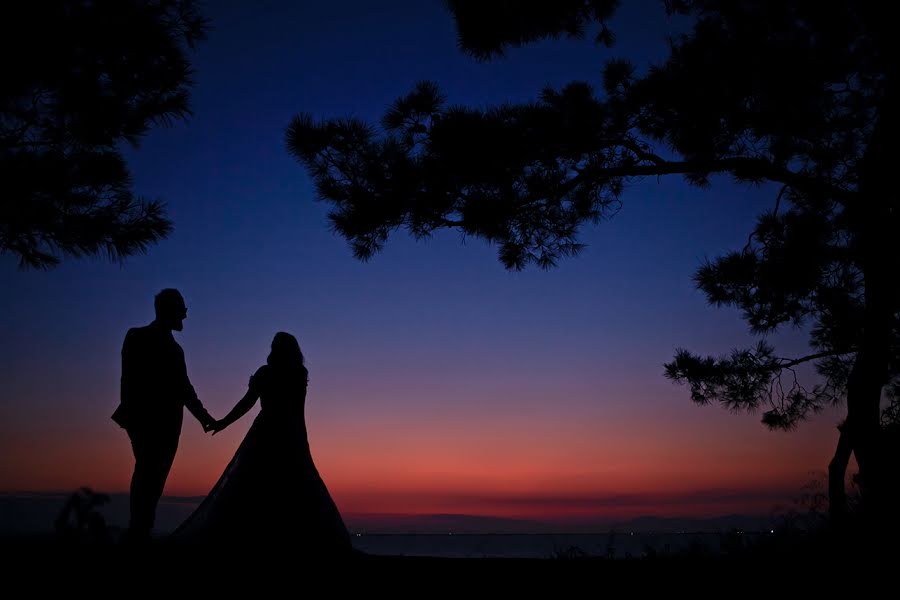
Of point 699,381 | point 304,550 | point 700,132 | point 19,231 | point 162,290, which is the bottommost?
point 304,550

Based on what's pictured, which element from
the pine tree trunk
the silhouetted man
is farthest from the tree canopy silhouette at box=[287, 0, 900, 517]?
the silhouetted man

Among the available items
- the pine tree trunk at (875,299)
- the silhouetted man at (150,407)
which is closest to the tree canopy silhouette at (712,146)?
the pine tree trunk at (875,299)

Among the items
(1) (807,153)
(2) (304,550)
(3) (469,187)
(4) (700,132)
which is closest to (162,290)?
(2) (304,550)

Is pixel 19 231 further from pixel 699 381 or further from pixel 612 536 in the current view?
pixel 699 381

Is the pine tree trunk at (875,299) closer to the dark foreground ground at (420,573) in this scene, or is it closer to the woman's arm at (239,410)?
the dark foreground ground at (420,573)

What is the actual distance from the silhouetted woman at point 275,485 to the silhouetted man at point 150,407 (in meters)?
0.37

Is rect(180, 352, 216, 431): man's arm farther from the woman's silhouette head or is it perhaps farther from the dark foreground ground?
the dark foreground ground

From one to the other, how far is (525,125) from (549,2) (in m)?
0.88

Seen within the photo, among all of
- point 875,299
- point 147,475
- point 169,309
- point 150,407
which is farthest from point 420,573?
point 875,299

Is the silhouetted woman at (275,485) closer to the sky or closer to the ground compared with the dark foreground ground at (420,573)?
closer to the sky

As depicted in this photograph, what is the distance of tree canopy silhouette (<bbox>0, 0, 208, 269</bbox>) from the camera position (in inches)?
192

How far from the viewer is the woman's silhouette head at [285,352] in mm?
5027

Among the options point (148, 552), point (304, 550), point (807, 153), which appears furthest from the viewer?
point (807, 153)

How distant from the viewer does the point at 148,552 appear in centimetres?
425
